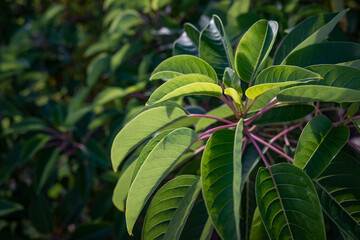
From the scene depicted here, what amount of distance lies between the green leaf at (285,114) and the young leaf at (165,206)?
0.84ft

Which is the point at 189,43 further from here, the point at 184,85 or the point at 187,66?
the point at 184,85

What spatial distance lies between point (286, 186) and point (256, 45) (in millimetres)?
349

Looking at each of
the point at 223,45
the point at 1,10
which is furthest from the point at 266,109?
the point at 1,10

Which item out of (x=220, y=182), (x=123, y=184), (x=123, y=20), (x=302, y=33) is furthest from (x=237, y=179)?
(x=123, y=20)

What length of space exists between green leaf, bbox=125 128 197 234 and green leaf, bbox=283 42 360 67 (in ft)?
1.19

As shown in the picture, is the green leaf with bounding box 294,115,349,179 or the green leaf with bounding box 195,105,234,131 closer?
the green leaf with bounding box 294,115,349,179

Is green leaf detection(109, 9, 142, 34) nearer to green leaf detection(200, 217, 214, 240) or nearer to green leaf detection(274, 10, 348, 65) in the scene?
green leaf detection(274, 10, 348, 65)

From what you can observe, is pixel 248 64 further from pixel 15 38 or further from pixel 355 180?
pixel 15 38

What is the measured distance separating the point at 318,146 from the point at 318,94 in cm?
13

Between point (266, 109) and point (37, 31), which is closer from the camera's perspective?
point (266, 109)

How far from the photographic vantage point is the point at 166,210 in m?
0.76

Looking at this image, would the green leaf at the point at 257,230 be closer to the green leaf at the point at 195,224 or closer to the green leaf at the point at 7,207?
the green leaf at the point at 195,224

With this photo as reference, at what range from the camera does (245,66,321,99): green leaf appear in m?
0.62

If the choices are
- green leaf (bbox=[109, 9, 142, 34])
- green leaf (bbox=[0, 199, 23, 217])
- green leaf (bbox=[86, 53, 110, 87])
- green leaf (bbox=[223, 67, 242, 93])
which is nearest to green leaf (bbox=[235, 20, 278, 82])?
green leaf (bbox=[223, 67, 242, 93])
